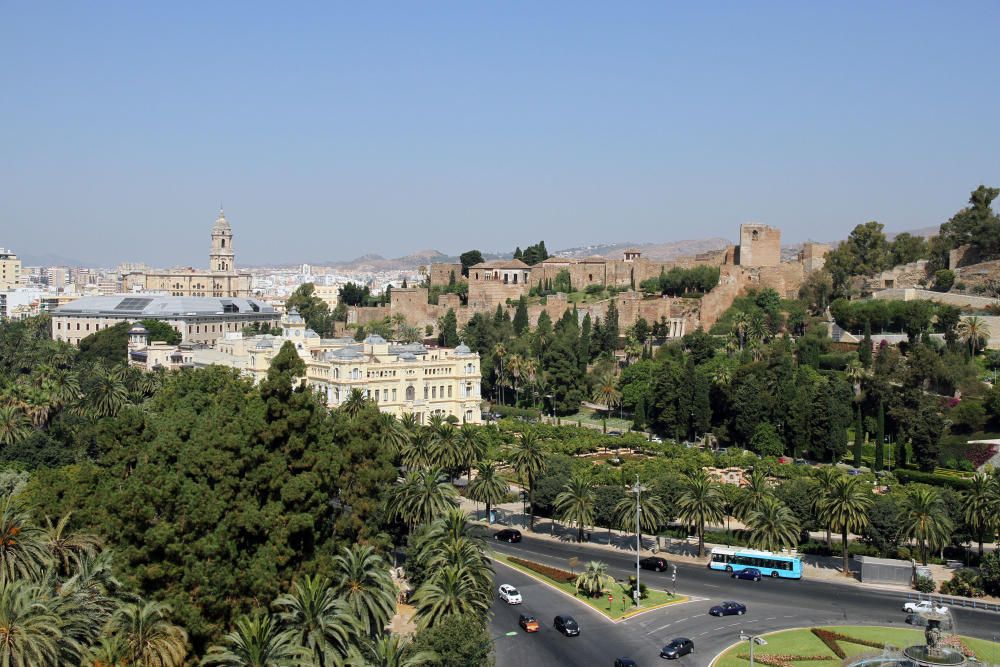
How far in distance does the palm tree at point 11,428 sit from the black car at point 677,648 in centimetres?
3209

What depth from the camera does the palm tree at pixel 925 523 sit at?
120 feet

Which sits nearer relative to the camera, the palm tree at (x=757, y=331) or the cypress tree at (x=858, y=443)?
the cypress tree at (x=858, y=443)

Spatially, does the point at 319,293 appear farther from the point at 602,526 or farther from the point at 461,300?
the point at 602,526

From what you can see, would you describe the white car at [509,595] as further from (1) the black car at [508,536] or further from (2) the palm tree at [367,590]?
(1) the black car at [508,536]

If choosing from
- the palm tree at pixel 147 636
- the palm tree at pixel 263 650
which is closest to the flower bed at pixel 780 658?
the palm tree at pixel 263 650

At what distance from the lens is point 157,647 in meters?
23.7


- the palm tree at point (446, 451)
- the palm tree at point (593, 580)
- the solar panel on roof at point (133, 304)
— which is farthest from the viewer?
the solar panel on roof at point (133, 304)

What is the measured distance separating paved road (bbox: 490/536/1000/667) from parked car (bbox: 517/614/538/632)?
0.78 feet

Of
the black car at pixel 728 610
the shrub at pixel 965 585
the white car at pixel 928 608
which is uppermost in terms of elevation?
the white car at pixel 928 608

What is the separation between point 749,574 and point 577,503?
710 cm

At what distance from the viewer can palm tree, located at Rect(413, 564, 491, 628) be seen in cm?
2714

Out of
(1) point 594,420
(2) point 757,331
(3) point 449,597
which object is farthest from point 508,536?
(2) point 757,331

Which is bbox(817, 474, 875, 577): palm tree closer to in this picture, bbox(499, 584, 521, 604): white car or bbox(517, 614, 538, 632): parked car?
bbox(499, 584, 521, 604): white car

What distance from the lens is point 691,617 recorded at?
32.5m
